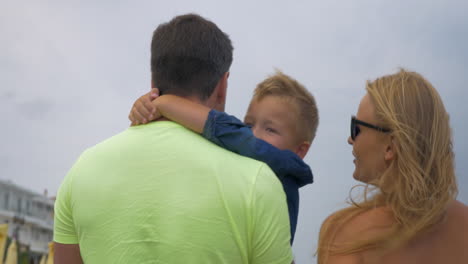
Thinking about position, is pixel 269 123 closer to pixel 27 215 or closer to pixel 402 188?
pixel 402 188

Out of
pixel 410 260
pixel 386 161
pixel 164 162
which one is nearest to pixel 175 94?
pixel 164 162

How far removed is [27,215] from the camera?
63.2 m

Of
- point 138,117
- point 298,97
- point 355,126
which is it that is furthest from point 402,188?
point 298,97

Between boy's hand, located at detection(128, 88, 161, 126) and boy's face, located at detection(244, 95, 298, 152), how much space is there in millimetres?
1098

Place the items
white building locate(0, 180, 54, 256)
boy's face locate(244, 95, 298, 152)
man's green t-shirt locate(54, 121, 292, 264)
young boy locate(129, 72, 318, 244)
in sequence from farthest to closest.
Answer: white building locate(0, 180, 54, 256) < boy's face locate(244, 95, 298, 152) < young boy locate(129, 72, 318, 244) < man's green t-shirt locate(54, 121, 292, 264)

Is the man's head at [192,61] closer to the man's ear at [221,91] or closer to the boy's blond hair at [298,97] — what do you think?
the man's ear at [221,91]

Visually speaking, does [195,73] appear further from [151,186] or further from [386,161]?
[386,161]

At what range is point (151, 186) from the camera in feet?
6.59

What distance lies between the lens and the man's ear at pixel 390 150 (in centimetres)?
231

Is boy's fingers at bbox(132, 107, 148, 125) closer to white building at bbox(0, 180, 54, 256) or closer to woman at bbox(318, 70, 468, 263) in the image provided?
woman at bbox(318, 70, 468, 263)

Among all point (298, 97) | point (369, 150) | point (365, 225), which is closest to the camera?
point (365, 225)

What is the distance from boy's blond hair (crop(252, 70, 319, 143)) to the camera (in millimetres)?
3385

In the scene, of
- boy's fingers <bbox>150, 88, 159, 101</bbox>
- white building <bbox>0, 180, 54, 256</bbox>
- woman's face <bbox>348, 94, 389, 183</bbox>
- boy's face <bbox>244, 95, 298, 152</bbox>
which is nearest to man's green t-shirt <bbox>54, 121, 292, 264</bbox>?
boy's fingers <bbox>150, 88, 159, 101</bbox>

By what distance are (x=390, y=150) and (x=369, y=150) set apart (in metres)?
0.08
